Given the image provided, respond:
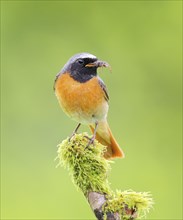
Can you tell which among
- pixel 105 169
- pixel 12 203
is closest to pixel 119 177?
pixel 12 203

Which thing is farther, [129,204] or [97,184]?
[97,184]

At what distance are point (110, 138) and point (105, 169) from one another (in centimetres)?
187

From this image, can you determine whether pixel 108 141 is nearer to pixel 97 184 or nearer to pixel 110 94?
pixel 110 94

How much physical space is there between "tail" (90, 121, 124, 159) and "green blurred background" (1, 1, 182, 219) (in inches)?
35.2

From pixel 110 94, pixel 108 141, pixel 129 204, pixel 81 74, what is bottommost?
pixel 129 204

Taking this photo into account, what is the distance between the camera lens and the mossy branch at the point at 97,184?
3.30 metres

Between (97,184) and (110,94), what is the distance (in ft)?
13.3

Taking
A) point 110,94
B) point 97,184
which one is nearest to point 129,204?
point 97,184

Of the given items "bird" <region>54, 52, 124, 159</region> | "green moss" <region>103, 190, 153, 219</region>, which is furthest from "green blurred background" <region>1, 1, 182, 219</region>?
"green moss" <region>103, 190, 153, 219</region>

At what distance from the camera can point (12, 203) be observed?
6633mm

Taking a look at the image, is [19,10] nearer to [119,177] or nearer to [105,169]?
[119,177]

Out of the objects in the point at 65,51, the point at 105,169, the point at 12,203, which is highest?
the point at 65,51

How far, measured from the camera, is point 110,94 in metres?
7.54

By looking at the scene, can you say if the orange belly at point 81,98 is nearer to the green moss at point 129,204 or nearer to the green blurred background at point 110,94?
the green blurred background at point 110,94
